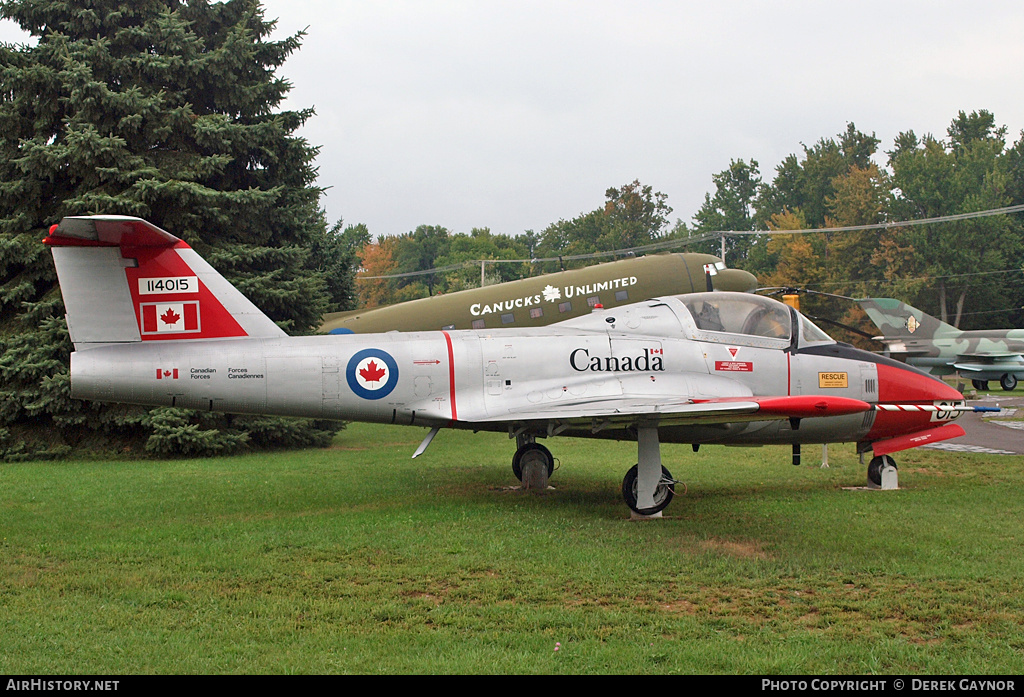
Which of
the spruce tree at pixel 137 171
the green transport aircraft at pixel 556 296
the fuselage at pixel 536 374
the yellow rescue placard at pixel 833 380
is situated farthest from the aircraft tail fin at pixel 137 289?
the green transport aircraft at pixel 556 296

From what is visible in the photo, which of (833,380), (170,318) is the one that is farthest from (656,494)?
(170,318)

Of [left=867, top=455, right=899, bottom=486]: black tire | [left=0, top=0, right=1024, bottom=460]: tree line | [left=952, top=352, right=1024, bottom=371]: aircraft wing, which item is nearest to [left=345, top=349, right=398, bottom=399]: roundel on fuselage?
[left=867, top=455, right=899, bottom=486]: black tire

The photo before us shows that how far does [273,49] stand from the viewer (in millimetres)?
19984

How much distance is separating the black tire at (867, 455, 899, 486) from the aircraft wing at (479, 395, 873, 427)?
3.52 meters

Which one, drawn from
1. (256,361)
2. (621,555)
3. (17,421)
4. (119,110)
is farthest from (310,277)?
(621,555)

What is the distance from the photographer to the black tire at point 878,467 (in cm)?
1198

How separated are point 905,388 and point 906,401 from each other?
0.58 ft

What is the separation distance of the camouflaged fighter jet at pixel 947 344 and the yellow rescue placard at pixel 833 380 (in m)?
24.3

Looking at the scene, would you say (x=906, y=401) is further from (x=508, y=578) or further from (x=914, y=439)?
(x=508, y=578)

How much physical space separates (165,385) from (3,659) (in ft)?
15.9

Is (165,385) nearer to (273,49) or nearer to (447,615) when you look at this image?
(447,615)

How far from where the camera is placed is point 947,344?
113 feet

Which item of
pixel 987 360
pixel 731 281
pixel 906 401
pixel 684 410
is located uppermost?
pixel 731 281

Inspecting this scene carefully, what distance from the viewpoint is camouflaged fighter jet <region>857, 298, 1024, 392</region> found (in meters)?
33.7
